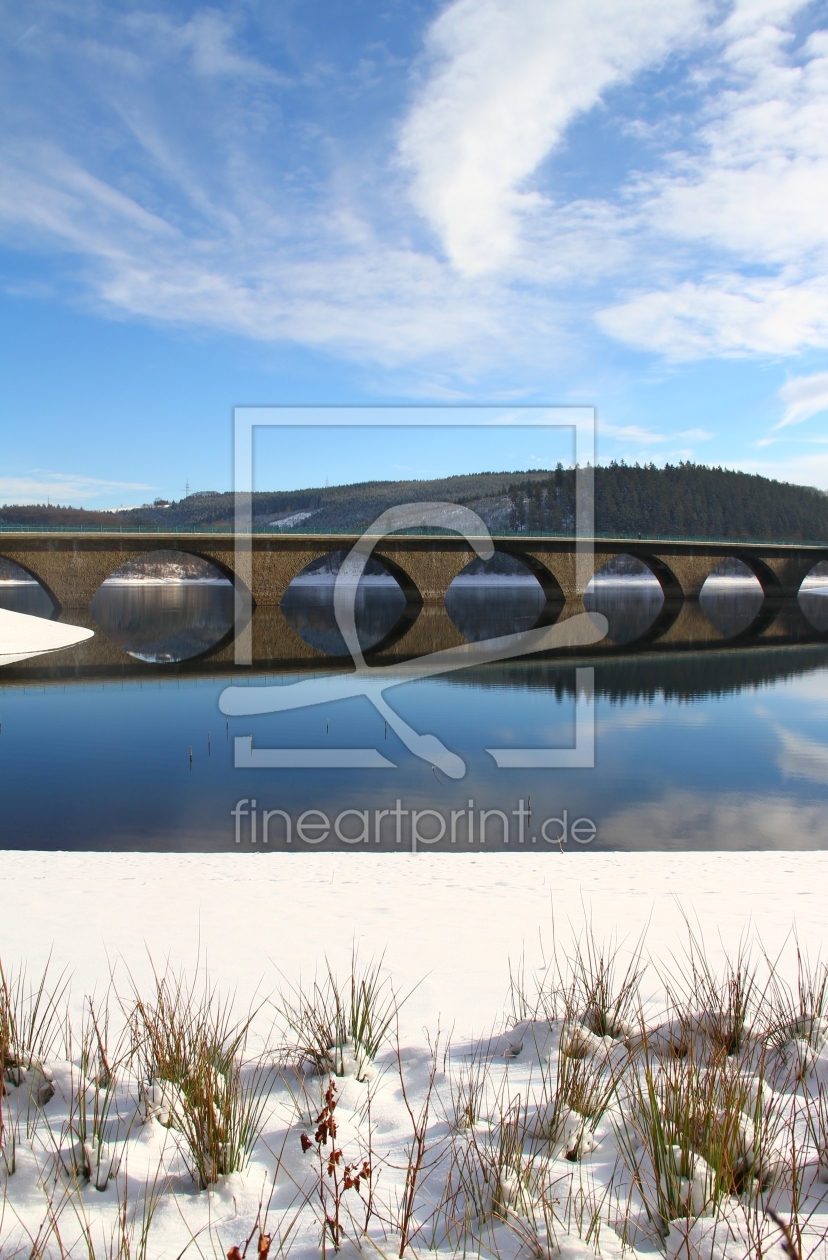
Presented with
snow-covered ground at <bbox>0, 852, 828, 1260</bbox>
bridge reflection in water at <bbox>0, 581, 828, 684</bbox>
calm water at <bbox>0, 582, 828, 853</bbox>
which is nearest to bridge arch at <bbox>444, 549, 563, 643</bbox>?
bridge reflection in water at <bbox>0, 581, 828, 684</bbox>

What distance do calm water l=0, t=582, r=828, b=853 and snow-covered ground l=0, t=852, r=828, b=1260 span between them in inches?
163

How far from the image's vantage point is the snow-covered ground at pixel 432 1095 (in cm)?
254

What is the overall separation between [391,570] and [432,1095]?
5681 centimetres

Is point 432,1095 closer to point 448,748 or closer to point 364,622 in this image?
point 448,748

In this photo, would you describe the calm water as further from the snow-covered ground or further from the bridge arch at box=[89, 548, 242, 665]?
the snow-covered ground

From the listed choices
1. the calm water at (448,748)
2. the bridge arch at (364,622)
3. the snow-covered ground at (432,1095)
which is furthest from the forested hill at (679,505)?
the snow-covered ground at (432,1095)

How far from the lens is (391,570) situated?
59.8 metres

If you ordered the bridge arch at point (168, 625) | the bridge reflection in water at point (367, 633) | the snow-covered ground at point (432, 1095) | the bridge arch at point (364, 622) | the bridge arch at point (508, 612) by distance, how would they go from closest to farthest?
the snow-covered ground at point (432, 1095), the bridge reflection in water at point (367, 633), the bridge arch at point (168, 625), the bridge arch at point (364, 622), the bridge arch at point (508, 612)

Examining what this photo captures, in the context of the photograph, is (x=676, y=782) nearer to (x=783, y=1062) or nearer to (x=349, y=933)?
(x=349, y=933)

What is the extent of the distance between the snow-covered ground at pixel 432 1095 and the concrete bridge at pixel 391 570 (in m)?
25.7

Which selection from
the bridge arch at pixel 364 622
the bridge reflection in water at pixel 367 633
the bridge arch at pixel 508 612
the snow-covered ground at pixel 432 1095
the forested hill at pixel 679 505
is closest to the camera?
the snow-covered ground at pixel 432 1095

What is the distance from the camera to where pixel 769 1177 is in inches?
108

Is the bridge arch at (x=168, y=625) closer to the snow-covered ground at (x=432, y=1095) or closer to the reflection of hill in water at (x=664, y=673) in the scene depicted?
the reflection of hill in water at (x=664, y=673)

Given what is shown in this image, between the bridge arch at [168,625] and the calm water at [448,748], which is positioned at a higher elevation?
the bridge arch at [168,625]
